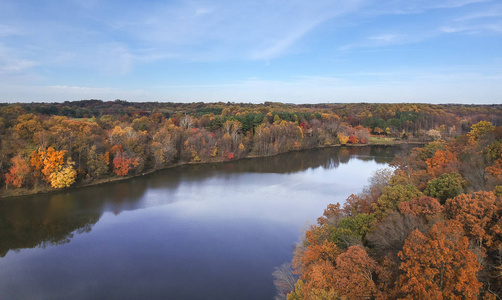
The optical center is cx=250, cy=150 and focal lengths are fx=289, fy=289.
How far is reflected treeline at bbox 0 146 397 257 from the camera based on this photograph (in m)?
14.5

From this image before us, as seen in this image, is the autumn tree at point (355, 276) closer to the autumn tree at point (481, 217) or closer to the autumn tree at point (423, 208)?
the autumn tree at point (423, 208)

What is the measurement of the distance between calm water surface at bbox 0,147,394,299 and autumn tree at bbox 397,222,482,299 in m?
5.00

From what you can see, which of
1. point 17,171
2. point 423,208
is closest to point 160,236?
point 423,208

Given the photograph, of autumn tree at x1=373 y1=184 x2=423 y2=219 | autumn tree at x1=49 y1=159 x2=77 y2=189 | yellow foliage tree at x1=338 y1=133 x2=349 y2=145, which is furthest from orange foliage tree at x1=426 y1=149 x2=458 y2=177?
yellow foliage tree at x1=338 y1=133 x2=349 y2=145

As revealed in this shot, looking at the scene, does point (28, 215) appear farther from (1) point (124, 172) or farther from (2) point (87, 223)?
(1) point (124, 172)

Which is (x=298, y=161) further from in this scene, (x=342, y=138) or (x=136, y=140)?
(x=136, y=140)

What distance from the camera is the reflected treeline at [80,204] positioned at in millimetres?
14469

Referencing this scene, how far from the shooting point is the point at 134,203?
19078mm

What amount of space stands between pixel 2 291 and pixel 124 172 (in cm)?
1495

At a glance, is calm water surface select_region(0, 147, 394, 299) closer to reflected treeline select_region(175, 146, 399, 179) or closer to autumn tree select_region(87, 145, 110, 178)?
autumn tree select_region(87, 145, 110, 178)

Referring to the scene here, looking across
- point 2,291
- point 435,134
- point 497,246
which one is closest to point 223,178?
point 2,291

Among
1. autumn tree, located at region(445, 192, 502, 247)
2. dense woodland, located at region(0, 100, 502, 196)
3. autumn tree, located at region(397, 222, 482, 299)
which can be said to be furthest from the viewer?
dense woodland, located at region(0, 100, 502, 196)

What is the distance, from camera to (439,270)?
6668 mm

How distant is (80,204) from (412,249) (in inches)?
752
